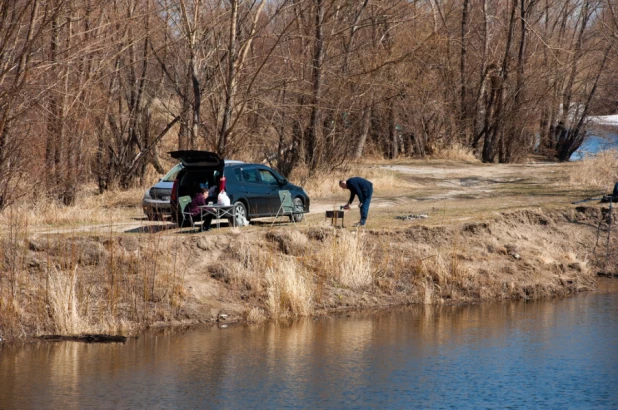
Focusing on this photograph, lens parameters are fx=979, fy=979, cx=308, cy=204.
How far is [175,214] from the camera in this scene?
20094 millimetres

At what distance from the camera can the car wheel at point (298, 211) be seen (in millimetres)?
21578

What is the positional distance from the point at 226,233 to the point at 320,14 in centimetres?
1337

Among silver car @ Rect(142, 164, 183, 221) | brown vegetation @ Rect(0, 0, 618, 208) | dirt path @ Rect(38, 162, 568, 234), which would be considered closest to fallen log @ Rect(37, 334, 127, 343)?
dirt path @ Rect(38, 162, 568, 234)

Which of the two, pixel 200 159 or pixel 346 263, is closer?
pixel 346 263

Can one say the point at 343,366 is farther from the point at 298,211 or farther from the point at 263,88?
the point at 263,88

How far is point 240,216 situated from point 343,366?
6697mm

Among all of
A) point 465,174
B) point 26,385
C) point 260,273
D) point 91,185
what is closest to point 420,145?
point 465,174

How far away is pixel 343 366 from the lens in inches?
562

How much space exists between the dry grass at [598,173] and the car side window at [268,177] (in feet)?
38.6

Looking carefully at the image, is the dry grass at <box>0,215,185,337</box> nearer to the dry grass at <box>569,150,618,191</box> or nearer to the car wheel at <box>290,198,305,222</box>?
the car wheel at <box>290,198,305,222</box>

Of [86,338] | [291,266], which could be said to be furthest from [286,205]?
[86,338]

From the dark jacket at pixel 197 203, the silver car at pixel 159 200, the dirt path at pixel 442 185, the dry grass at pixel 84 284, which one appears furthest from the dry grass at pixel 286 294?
the silver car at pixel 159 200

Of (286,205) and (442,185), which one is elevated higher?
(442,185)

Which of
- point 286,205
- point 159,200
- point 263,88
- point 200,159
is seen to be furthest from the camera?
point 263,88
